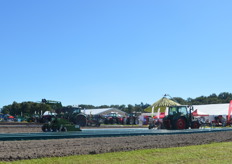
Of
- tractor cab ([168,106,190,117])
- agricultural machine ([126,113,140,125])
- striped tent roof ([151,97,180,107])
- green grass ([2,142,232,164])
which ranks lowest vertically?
green grass ([2,142,232,164])

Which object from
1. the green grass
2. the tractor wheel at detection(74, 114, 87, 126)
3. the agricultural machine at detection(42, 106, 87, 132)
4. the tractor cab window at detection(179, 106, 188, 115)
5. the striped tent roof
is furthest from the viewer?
the striped tent roof

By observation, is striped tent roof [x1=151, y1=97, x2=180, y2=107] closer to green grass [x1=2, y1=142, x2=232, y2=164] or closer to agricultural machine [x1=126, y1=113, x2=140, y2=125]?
agricultural machine [x1=126, y1=113, x2=140, y2=125]

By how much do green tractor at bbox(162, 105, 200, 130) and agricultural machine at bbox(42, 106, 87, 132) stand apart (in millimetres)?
6068

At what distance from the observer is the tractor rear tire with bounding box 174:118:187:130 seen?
2238 cm

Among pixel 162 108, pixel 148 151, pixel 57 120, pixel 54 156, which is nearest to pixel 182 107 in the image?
pixel 57 120

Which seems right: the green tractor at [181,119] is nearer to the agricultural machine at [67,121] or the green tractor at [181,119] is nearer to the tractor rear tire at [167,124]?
the tractor rear tire at [167,124]

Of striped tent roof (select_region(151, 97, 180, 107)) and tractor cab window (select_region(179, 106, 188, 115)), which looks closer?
tractor cab window (select_region(179, 106, 188, 115))

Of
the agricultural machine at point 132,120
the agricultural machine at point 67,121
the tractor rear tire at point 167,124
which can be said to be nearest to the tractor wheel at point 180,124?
the tractor rear tire at point 167,124

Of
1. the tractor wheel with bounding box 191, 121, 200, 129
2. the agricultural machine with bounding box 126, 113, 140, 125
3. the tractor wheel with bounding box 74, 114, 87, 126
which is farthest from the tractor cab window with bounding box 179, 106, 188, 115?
the agricultural machine with bounding box 126, 113, 140, 125

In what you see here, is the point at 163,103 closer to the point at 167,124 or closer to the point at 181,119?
the point at 167,124

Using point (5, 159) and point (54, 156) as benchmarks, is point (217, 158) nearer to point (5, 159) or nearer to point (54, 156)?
point (54, 156)

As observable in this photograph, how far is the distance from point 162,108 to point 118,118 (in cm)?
583

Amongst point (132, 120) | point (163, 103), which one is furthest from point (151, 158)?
point (163, 103)

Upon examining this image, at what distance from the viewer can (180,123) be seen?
22.5 metres
